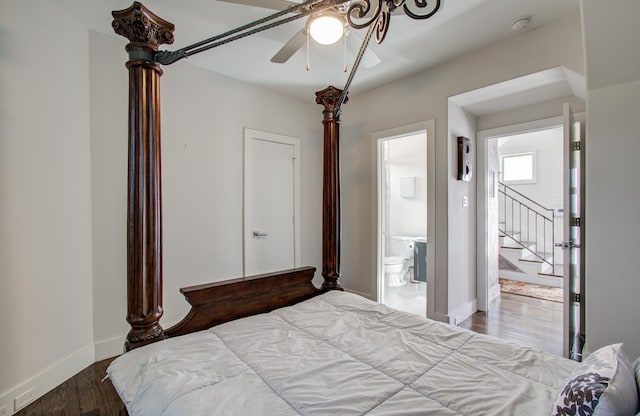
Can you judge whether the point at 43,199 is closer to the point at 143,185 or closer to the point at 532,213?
the point at 143,185

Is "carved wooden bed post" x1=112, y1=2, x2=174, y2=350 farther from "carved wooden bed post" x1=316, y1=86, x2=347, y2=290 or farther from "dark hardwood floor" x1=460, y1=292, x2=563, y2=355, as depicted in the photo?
"dark hardwood floor" x1=460, y1=292, x2=563, y2=355

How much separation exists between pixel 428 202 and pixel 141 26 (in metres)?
2.70

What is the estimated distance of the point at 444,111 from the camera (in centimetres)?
297

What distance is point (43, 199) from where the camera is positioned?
2.00 meters

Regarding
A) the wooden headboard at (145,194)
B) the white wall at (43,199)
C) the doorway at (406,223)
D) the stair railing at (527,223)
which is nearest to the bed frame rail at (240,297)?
the wooden headboard at (145,194)

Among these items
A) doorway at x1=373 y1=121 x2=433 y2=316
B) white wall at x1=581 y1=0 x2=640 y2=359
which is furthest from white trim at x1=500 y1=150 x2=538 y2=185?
white wall at x1=581 y1=0 x2=640 y2=359

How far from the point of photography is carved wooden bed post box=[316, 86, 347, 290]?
238 centimetres

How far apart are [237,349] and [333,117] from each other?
1.82m

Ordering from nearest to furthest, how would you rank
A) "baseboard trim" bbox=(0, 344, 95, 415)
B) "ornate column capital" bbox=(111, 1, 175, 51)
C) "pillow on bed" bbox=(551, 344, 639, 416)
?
"pillow on bed" bbox=(551, 344, 639, 416)
"ornate column capital" bbox=(111, 1, 175, 51)
"baseboard trim" bbox=(0, 344, 95, 415)

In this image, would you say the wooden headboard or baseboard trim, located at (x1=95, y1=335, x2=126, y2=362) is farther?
baseboard trim, located at (x1=95, y1=335, x2=126, y2=362)

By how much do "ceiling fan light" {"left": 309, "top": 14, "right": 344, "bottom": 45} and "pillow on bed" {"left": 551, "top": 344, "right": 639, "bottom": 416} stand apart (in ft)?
5.51

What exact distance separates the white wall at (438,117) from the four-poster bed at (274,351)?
1639 millimetres

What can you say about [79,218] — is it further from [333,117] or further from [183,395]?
[333,117]

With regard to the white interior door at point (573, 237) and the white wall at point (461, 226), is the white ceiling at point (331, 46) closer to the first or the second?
the white wall at point (461, 226)
